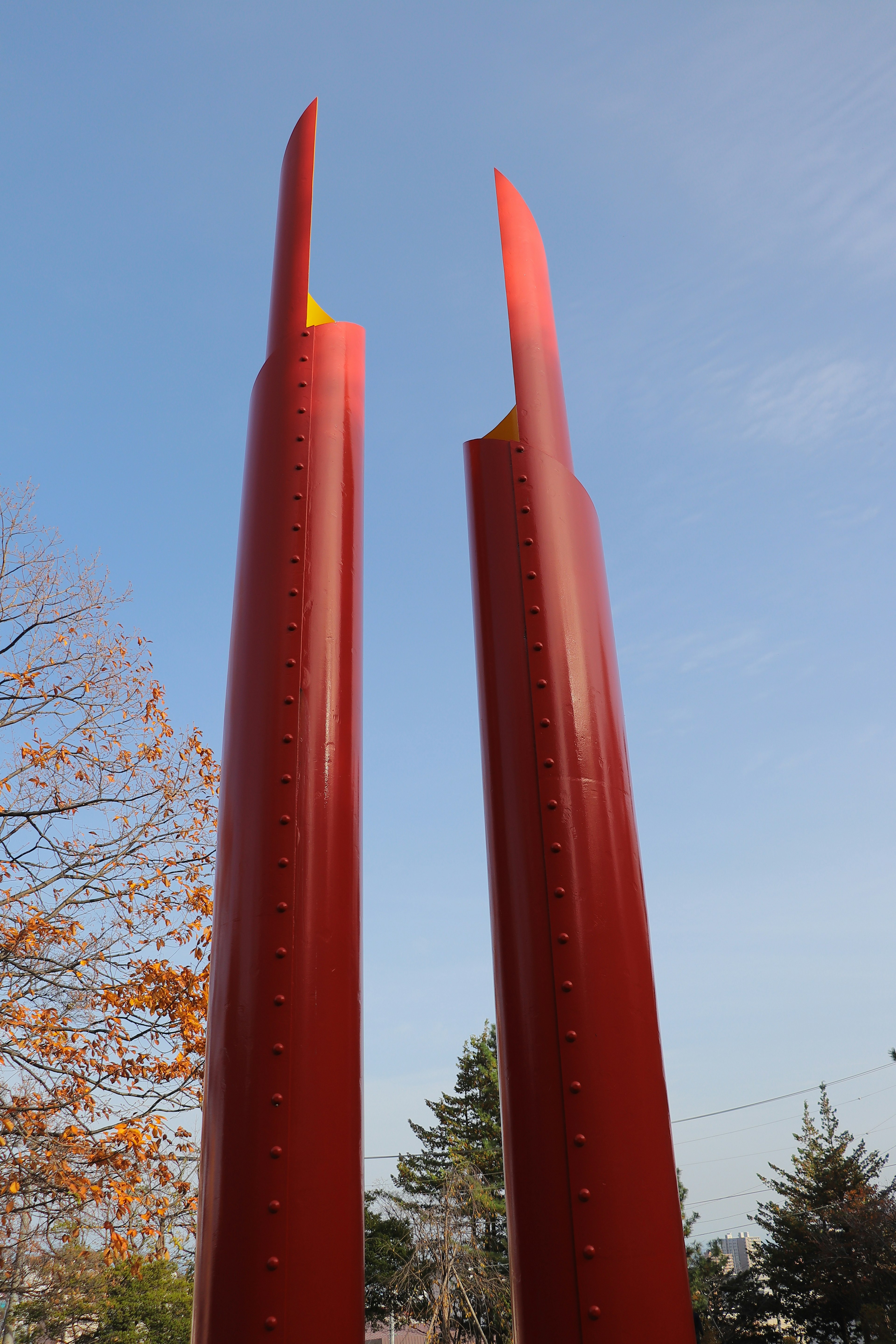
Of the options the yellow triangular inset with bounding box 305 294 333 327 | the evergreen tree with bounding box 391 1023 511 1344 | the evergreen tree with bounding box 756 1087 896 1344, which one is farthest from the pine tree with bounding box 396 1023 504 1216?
the yellow triangular inset with bounding box 305 294 333 327

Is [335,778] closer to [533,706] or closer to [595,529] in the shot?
[533,706]

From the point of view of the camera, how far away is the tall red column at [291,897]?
2.55 metres

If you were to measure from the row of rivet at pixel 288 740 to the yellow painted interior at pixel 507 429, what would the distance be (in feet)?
2.58

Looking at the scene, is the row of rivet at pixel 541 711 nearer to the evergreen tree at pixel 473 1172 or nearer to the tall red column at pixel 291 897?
the tall red column at pixel 291 897

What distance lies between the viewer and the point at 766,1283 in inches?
1181

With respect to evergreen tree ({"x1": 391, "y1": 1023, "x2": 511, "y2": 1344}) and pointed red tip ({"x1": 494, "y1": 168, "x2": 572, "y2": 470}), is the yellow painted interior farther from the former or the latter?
evergreen tree ({"x1": 391, "y1": 1023, "x2": 511, "y2": 1344})

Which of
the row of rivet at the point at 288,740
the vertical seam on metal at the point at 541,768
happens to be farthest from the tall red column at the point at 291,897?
the vertical seam on metal at the point at 541,768

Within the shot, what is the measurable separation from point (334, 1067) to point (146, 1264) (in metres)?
24.3

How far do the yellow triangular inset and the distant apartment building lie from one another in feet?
115

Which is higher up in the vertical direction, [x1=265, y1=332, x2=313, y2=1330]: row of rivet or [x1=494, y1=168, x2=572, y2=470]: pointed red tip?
[x1=494, y1=168, x2=572, y2=470]: pointed red tip

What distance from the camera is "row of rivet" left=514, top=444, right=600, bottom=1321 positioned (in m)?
2.59

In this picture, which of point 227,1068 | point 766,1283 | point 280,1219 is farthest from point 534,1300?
point 766,1283

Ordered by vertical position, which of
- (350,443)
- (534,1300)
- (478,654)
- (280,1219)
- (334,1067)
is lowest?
(534,1300)

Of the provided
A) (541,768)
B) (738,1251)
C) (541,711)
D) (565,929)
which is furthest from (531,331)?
(738,1251)
